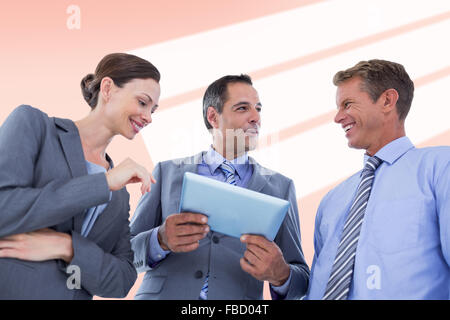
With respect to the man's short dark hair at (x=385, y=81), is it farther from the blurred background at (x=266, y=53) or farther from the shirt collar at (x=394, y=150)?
the blurred background at (x=266, y=53)

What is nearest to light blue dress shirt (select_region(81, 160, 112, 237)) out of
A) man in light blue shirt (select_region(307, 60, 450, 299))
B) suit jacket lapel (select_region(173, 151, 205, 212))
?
suit jacket lapel (select_region(173, 151, 205, 212))

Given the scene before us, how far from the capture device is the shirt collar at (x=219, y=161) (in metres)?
2.70

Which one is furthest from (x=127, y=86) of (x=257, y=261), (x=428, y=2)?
(x=428, y=2)

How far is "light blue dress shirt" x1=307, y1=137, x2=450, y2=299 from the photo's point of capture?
1.86m

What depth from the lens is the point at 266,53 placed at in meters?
4.62

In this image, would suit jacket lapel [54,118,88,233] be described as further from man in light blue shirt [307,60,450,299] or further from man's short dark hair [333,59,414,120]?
man's short dark hair [333,59,414,120]

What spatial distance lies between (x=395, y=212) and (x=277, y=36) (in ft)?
10.0

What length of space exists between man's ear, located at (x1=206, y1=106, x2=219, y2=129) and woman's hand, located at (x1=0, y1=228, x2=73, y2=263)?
1.41 meters

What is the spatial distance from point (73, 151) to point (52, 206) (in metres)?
0.33

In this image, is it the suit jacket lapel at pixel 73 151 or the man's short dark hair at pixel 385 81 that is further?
the man's short dark hair at pixel 385 81

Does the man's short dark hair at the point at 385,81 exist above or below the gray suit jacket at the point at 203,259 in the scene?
above

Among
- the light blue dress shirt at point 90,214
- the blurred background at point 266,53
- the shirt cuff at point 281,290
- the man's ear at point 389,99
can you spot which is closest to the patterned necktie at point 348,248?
Result: the shirt cuff at point 281,290

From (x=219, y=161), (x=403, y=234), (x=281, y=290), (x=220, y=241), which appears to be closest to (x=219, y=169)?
(x=219, y=161)

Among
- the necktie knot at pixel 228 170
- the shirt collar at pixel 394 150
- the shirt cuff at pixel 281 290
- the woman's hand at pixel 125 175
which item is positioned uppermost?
the necktie knot at pixel 228 170
